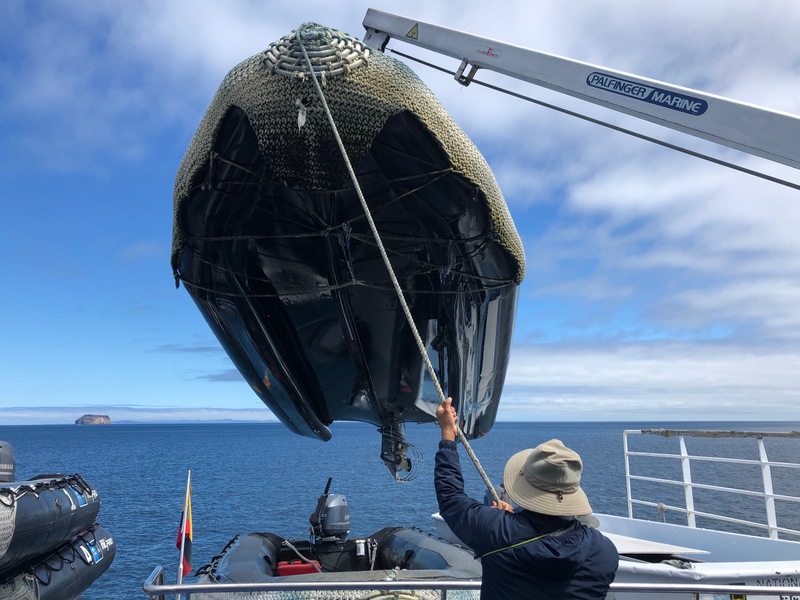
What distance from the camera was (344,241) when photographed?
5.85m

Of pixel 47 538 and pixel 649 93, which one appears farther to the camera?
pixel 47 538

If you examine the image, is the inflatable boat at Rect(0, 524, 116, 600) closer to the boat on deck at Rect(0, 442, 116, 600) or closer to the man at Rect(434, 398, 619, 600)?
the boat on deck at Rect(0, 442, 116, 600)

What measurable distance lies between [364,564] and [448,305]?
3785mm

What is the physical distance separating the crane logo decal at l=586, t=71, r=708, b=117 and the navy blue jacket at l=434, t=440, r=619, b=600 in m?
3.94

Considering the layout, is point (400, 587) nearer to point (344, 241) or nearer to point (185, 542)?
point (185, 542)

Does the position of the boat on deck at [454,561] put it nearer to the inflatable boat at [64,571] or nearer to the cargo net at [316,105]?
the inflatable boat at [64,571]

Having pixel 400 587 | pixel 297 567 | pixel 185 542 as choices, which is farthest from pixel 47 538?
pixel 400 587

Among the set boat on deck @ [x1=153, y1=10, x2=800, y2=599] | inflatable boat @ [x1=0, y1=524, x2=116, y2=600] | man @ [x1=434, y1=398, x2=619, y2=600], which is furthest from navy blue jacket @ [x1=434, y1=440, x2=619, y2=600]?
inflatable boat @ [x1=0, y1=524, x2=116, y2=600]

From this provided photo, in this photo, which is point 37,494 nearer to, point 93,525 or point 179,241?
point 93,525

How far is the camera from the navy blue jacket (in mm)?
2041

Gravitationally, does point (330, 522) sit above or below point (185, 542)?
below

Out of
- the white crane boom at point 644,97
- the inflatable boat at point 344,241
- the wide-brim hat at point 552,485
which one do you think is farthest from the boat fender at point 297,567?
the white crane boom at point 644,97

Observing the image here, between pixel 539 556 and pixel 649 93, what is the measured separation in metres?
4.38

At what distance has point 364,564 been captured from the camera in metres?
7.73
